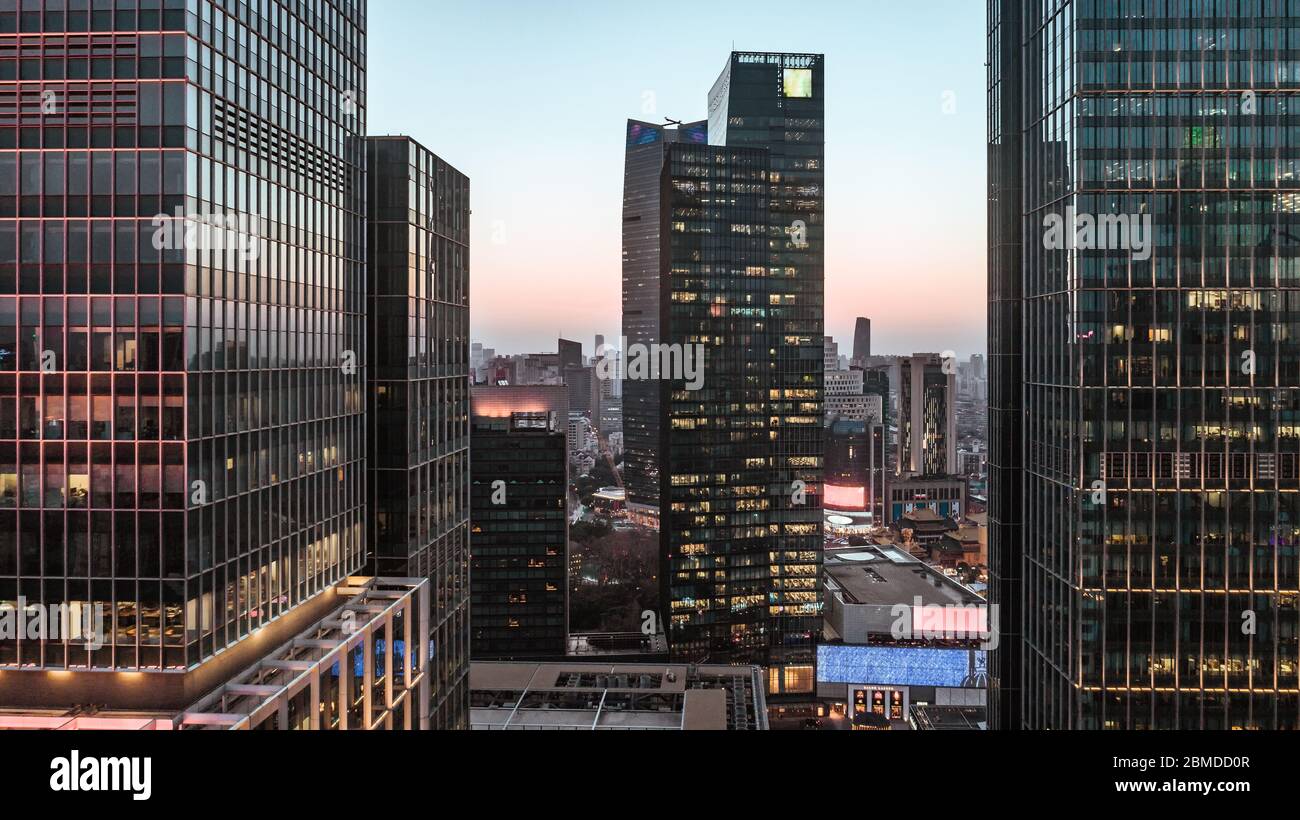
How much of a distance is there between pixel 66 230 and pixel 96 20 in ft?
18.6

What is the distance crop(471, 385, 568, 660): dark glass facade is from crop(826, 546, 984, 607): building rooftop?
31464 millimetres

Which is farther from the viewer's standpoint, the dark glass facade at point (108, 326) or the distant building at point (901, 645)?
the distant building at point (901, 645)

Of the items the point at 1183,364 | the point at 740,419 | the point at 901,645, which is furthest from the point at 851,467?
the point at 1183,364

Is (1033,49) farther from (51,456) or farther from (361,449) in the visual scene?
(51,456)

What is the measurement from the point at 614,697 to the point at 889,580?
5181cm

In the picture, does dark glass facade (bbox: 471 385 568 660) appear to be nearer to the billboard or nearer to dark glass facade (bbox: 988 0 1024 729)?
the billboard

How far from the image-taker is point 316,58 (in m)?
30.0

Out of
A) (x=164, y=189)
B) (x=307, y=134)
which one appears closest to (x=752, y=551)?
(x=307, y=134)

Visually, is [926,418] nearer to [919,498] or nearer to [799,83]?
[919,498]

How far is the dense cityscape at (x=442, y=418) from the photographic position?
71.2ft

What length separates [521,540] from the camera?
8306 centimetres

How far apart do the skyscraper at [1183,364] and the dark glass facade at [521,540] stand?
51.1 m

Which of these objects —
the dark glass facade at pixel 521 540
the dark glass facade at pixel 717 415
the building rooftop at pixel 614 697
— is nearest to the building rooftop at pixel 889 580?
the dark glass facade at pixel 717 415

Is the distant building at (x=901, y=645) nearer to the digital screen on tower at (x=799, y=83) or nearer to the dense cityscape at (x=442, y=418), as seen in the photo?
the dense cityscape at (x=442, y=418)
